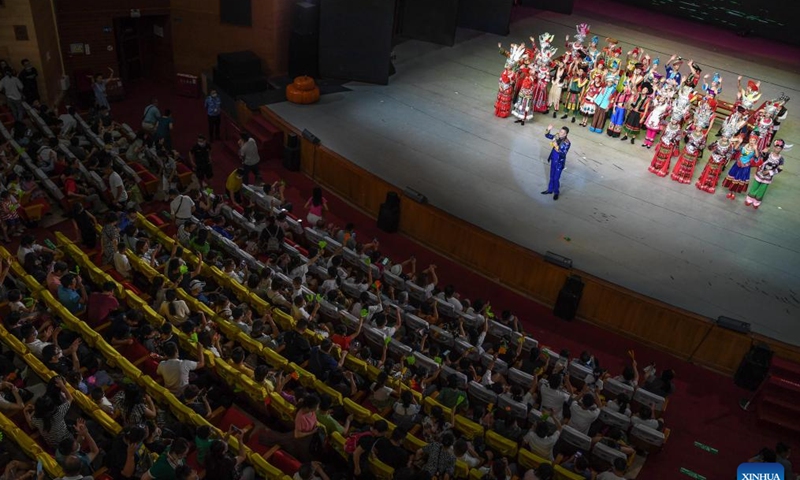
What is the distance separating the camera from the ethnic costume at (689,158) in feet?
41.7

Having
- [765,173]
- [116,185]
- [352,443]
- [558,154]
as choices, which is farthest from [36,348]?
[765,173]

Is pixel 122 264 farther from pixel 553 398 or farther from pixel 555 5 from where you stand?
pixel 555 5

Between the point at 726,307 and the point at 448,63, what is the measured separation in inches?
352

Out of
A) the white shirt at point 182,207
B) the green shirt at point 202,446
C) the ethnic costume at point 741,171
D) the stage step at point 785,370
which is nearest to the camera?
the green shirt at point 202,446

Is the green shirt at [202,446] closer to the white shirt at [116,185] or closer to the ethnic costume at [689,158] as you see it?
the white shirt at [116,185]

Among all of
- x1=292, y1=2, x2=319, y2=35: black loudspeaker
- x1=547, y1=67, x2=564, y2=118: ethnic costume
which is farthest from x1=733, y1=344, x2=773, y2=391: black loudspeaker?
x1=292, y1=2, x2=319, y2=35: black loudspeaker

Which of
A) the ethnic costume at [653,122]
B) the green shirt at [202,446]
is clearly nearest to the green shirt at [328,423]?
the green shirt at [202,446]

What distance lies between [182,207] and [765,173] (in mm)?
9375

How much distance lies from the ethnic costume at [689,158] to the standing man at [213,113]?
844 cm

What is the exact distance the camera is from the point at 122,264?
918 cm

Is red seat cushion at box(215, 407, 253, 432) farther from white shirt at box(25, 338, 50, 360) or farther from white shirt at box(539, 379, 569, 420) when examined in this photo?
white shirt at box(539, 379, 569, 420)

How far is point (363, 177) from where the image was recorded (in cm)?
1233

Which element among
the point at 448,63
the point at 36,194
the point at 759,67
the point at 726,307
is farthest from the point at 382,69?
the point at 759,67

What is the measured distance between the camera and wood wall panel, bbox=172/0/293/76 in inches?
588
